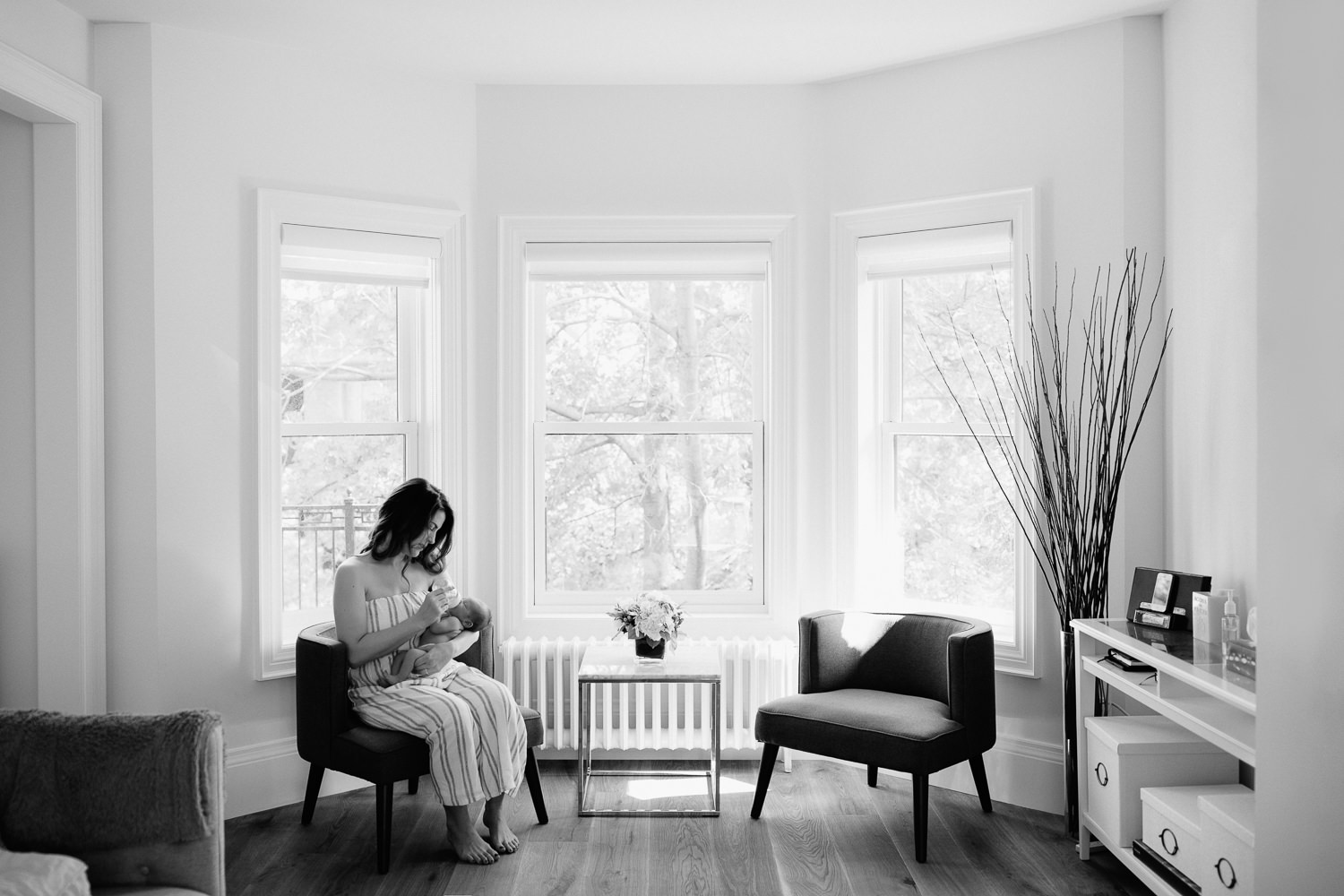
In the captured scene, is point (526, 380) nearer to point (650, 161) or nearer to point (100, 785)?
point (650, 161)

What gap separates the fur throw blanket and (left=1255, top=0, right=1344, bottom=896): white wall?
7.49 feet

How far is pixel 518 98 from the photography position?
4098 millimetres

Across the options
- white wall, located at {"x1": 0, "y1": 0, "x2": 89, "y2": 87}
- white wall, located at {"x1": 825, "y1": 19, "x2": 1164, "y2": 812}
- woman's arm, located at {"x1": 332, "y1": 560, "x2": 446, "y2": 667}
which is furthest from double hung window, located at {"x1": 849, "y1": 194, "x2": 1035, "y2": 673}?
white wall, located at {"x1": 0, "y1": 0, "x2": 89, "y2": 87}

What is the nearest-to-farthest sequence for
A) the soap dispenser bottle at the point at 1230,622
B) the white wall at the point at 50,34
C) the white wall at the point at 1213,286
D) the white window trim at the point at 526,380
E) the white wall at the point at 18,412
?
the soap dispenser bottle at the point at 1230,622, the white wall at the point at 1213,286, the white wall at the point at 50,34, the white wall at the point at 18,412, the white window trim at the point at 526,380

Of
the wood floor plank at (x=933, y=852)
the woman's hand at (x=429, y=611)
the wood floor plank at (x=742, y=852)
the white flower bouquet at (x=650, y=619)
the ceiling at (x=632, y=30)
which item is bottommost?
the wood floor plank at (x=933, y=852)

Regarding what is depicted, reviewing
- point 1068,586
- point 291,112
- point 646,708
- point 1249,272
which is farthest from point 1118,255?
point 291,112

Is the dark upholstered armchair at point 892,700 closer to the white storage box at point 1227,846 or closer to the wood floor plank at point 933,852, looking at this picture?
the wood floor plank at point 933,852

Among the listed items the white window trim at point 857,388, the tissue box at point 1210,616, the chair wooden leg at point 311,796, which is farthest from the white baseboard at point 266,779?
the tissue box at point 1210,616

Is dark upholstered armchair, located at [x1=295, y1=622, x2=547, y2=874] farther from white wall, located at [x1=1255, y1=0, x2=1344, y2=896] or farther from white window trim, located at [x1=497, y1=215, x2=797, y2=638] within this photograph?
white wall, located at [x1=1255, y1=0, x2=1344, y2=896]

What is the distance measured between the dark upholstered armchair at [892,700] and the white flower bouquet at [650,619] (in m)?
0.44

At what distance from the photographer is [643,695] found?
156 inches

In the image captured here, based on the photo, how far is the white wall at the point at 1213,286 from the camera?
9.50 ft

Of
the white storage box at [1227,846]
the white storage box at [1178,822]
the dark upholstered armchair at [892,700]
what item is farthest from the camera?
the dark upholstered armchair at [892,700]

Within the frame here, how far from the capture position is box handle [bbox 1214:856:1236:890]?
230 centimetres
